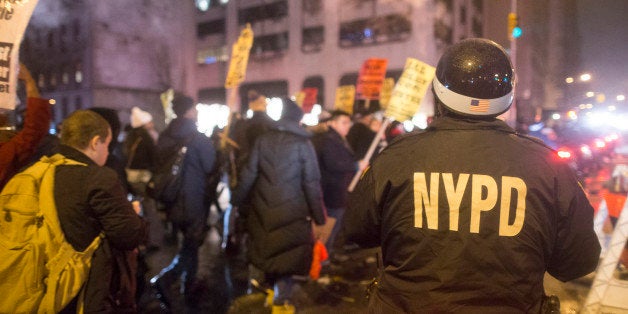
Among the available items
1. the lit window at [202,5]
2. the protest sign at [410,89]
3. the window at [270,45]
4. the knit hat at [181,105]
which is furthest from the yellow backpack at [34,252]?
the lit window at [202,5]

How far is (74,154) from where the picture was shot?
2.83 meters

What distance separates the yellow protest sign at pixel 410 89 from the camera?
7195 mm

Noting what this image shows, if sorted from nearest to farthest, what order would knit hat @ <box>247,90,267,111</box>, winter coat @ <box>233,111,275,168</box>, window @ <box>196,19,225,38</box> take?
winter coat @ <box>233,111,275,168</box> → knit hat @ <box>247,90,267,111</box> → window @ <box>196,19,225,38</box>

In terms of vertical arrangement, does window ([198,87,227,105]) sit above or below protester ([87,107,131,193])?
above

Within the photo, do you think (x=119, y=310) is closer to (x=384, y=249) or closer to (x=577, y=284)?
(x=384, y=249)

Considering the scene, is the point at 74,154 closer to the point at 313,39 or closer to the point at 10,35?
the point at 10,35

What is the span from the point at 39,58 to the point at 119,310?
5381 cm

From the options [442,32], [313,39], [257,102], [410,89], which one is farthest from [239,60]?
[313,39]

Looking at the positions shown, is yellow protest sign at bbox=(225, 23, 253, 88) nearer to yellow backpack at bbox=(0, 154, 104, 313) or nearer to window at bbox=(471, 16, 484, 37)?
yellow backpack at bbox=(0, 154, 104, 313)

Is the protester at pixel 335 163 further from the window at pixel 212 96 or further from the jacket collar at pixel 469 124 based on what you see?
the window at pixel 212 96

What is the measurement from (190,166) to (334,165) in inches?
80.8

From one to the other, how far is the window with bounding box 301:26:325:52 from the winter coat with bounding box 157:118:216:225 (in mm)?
31617

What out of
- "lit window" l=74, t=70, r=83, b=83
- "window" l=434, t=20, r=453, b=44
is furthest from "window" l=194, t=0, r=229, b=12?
"window" l=434, t=20, r=453, b=44

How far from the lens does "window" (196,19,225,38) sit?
42.1 meters
